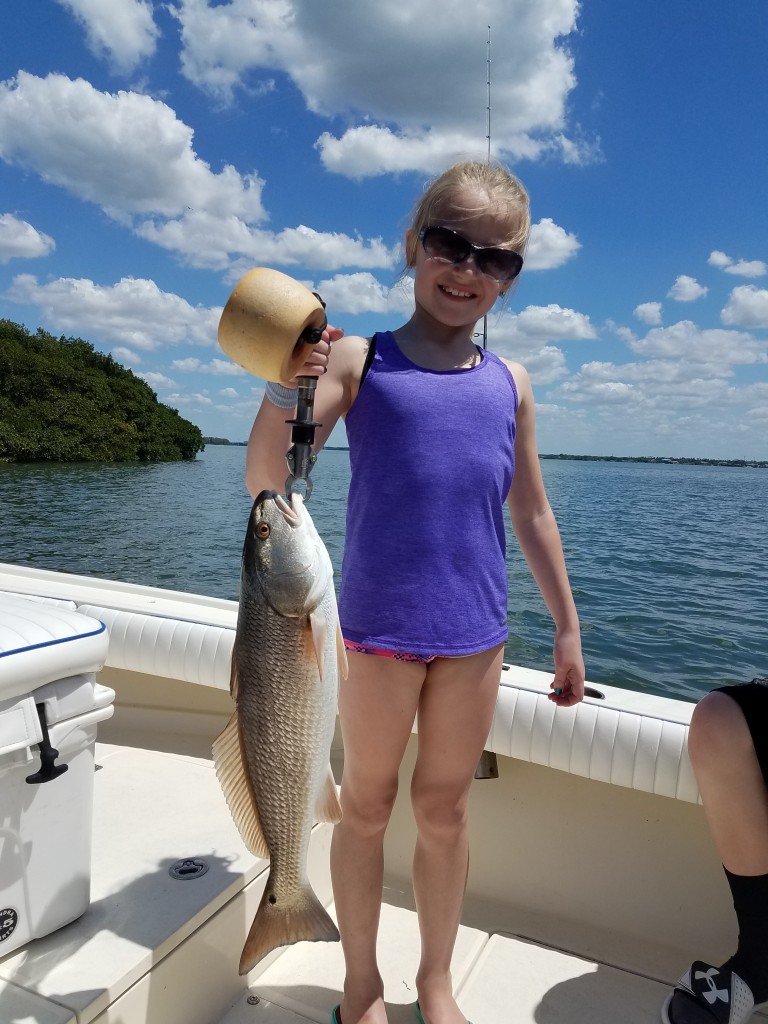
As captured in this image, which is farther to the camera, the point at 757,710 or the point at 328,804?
the point at 757,710

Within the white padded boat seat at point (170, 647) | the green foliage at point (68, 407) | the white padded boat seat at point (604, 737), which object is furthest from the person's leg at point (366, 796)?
the green foliage at point (68, 407)

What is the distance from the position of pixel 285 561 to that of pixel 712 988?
197 cm

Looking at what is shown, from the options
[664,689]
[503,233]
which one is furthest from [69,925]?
[664,689]

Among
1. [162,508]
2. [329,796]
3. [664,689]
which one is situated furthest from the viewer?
[162,508]

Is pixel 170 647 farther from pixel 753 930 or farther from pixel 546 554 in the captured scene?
pixel 753 930

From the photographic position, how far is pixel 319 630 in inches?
59.7

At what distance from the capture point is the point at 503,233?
202cm

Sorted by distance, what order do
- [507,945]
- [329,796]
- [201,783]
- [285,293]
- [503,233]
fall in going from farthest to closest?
[201,783] < [507,945] < [503,233] < [329,796] < [285,293]

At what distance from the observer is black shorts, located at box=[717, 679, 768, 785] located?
2150 mm

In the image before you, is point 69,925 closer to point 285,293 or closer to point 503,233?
point 285,293

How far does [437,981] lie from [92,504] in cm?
3242

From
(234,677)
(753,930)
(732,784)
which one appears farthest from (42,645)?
(753,930)

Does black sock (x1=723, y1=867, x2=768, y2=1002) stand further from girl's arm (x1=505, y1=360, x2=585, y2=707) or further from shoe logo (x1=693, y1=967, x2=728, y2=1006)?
girl's arm (x1=505, y1=360, x2=585, y2=707)

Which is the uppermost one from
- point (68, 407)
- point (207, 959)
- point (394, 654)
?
point (68, 407)
